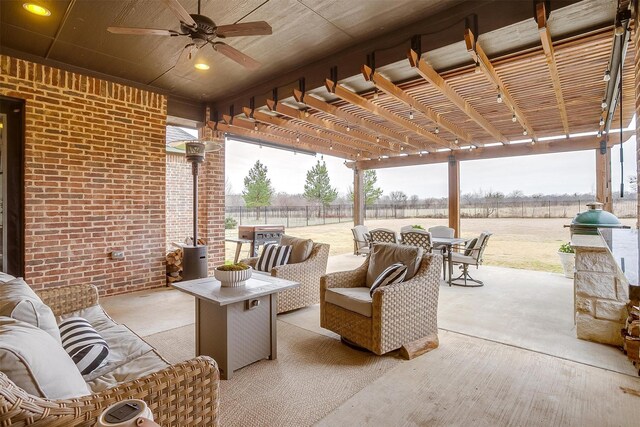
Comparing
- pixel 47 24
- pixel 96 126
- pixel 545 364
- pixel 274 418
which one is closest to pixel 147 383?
pixel 274 418

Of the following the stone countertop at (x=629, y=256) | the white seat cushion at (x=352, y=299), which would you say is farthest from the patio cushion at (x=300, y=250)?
the stone countertop at (x=629, y=256)

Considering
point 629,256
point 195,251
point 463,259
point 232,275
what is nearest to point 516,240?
point 463,259

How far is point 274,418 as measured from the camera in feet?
6.10

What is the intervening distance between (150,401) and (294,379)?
4.35 feet

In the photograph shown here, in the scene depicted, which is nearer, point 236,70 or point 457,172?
point 236,70

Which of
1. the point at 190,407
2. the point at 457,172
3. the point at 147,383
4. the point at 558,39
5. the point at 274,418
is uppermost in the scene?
the point at 558,39

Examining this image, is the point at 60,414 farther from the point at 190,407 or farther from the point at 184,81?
the point at 184,81

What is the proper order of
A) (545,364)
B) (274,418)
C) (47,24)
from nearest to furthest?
(274,418) → (545,364) → (47,24)

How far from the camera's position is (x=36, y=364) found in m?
0.98

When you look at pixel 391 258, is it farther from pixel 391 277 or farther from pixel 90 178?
pixel 90 178

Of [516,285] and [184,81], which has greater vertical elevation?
[184,81]

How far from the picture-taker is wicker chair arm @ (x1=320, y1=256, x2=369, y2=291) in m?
3.01

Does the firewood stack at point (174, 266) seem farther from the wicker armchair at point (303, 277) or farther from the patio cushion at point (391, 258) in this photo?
the patio cushion at point (391, 258)

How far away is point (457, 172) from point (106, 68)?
269 inches
